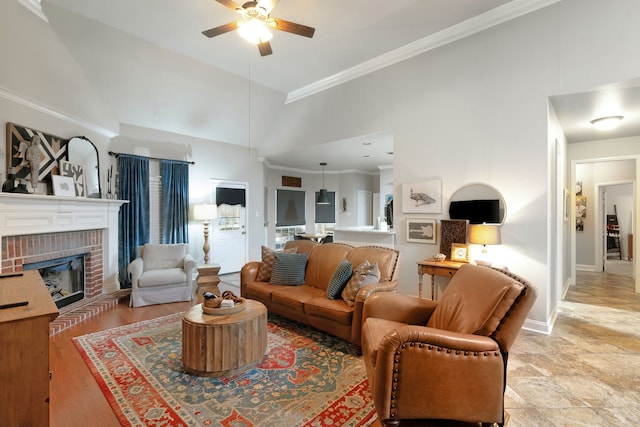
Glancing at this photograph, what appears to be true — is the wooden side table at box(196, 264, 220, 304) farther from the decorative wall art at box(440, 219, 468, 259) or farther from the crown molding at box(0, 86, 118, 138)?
the decorative wall art at box(440, 219, 468, 259)

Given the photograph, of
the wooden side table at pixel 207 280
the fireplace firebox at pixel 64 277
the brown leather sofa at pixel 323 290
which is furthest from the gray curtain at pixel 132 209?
the brown leather sofa at pixel 323 290

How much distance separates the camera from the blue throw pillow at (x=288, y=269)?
364 cm

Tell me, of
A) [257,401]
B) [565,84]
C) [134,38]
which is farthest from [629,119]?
[134,38]

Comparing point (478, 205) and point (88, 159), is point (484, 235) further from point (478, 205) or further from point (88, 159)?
point (88, 159)

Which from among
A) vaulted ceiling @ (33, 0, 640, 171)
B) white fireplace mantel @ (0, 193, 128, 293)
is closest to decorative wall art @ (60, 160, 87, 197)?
white fireplace mantel @ (0, 193, 128, 293)

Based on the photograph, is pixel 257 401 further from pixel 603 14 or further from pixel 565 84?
pixel 603 14

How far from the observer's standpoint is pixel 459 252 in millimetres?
3578

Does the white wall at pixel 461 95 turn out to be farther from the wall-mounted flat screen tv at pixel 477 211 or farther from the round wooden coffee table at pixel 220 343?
the round wooden coffee table at pixel 220 343

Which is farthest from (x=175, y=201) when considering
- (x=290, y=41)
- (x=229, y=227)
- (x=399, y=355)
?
(x=399, y=355)

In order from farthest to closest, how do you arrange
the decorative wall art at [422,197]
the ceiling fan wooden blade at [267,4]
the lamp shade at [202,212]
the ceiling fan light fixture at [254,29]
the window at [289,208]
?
the window at [289,208] → the lamp shade at [202,212] → the decorative wall art at [422,197] → the ceiling fan light fixture at [254,29] → the ceiling fan wooden blade at [267,4]

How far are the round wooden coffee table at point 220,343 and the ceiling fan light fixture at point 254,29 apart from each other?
94.2 inches

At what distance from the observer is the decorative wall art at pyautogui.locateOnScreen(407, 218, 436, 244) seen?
13.1 feet

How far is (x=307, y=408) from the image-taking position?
77.9 inches

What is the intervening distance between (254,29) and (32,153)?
282cm
